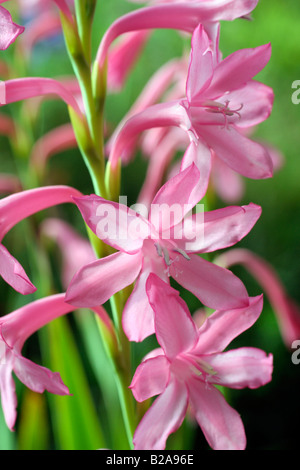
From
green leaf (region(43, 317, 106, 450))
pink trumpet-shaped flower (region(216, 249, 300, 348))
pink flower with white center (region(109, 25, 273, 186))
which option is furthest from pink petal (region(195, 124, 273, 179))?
green leaf (region(43, 317, 106, 450))

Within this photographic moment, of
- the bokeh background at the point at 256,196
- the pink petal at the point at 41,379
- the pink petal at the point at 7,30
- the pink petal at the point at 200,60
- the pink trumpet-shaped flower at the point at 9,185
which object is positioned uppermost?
the pink petal at the point at 7,30

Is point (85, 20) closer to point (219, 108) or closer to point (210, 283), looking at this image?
point (219, 108)

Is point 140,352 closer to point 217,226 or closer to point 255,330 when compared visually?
point 255,330

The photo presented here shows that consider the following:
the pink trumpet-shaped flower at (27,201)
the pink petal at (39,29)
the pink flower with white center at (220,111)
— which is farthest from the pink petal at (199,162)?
the pink petal at (39,29)

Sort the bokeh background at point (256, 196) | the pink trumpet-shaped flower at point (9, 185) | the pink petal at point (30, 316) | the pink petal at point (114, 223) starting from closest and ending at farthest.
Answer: the pink petal at point (114, 223)
the pink petal at point (30, 316)
the pink trumpet-shaped flower at point (9, 185)
the bokeh background at point (256, 196)

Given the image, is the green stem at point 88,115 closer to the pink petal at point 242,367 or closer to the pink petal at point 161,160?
the pink petal at point 242,367

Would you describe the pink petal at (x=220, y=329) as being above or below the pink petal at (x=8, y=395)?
above

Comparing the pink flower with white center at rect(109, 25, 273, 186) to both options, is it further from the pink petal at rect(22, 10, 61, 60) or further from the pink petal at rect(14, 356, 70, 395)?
the pink petal at rect(22, 10, 61, 60)
